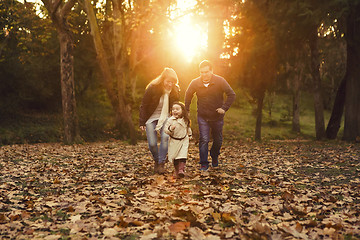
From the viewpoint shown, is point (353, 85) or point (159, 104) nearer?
point (159, 104)

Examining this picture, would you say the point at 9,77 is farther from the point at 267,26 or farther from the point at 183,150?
the point at 183,150

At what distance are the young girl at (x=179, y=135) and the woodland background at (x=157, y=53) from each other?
954 centimetres

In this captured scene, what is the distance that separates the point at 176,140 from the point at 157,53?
76.7 feet

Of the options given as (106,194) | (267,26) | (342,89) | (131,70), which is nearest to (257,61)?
(267,26)

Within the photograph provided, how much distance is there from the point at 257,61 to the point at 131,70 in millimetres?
9120

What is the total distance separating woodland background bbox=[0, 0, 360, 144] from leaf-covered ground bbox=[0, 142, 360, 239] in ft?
27.7

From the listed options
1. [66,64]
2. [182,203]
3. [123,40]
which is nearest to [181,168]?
[182,203]

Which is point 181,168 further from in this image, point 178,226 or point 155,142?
point 178,226

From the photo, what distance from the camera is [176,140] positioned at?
659 centimetres

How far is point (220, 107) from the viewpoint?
750 centimetres

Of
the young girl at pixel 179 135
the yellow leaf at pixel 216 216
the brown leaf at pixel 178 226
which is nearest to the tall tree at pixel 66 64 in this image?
the young girl at pixel 179 135

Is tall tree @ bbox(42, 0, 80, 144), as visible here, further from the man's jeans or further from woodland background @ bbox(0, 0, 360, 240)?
the man's jeans

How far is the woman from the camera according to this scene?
6.85 meters

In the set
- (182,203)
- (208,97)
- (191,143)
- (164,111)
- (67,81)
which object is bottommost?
(191,143)
